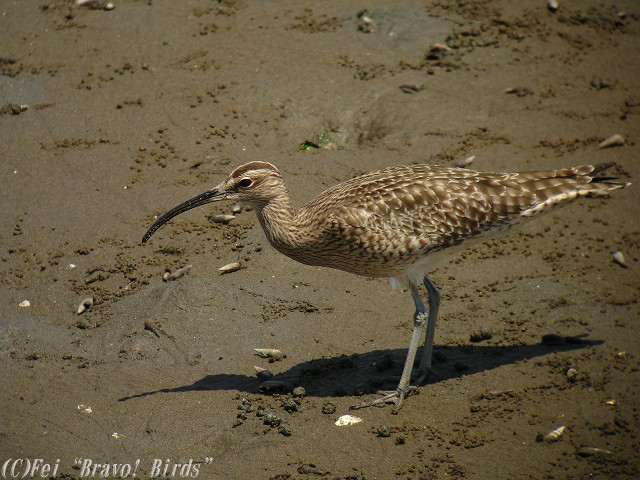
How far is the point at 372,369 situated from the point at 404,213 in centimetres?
152

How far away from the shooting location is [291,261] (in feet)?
28.4

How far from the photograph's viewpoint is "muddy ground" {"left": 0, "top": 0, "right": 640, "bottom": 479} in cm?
655

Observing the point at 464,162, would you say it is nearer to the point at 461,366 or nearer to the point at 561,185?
the point at 561,185

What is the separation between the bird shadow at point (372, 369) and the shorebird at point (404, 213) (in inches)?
9.1

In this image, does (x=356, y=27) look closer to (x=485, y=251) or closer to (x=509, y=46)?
(x=509, y=46)

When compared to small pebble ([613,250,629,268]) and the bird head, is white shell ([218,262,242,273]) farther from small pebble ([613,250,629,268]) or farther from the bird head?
small pebble ([613,250,629,268])

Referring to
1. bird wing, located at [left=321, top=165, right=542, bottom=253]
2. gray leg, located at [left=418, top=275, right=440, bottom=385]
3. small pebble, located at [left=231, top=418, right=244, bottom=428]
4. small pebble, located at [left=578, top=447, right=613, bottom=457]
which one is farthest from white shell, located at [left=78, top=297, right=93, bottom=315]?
small pebble, located at [left=578, top=447, right=613, bottom=457]

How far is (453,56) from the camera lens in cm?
1133

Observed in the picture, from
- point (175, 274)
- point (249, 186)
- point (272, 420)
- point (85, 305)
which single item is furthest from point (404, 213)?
point (85, 305)

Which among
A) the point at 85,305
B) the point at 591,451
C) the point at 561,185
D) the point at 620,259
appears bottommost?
the point at 85,305

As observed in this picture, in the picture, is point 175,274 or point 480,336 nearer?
point 480,336

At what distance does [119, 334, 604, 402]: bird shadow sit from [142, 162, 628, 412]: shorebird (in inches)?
Result: 9.1

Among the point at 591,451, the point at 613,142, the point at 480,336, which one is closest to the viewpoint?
the point at 591,451

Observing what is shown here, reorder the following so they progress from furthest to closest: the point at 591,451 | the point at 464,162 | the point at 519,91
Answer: the point at 519,91
the point at 464,162
the point at 591,451
